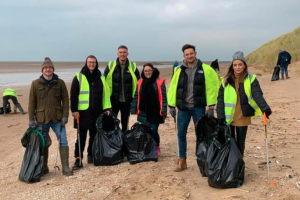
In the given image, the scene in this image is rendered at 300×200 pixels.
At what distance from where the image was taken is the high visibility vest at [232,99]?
3.93 metres

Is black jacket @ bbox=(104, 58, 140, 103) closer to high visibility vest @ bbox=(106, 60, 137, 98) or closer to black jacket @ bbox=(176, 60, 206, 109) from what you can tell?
high visibility vest @ bbox=(106, 60, 137, 98)

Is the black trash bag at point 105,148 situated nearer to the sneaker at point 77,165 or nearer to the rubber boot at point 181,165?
the sneaker at point 77,165

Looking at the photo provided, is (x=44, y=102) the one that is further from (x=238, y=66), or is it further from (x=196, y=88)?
(x=238, y=66)

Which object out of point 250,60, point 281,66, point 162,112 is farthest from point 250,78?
point 250,60

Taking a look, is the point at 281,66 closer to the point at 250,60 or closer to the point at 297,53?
the point at 297,53

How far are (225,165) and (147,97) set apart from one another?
1950 mm

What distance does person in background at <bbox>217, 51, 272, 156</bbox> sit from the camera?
12.9 feet

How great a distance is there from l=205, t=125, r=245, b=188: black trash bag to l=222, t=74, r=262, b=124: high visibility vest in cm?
25

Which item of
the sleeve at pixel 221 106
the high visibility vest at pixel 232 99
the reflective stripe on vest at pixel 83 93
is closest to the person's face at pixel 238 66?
the high visibility vest at pixel 232 99

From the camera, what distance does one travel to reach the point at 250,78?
3.98 metres

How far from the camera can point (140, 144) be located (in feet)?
17.1

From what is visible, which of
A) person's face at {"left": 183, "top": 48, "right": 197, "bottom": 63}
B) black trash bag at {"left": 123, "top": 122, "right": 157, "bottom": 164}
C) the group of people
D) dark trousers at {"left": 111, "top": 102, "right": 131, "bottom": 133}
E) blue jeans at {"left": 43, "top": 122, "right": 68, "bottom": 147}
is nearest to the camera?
the group of people

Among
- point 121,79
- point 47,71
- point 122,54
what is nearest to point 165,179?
point 121,79

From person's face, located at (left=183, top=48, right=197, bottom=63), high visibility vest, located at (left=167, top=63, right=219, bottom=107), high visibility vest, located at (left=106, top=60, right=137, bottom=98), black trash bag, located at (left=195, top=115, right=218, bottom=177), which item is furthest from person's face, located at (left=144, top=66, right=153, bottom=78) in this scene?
black trash bag, located at (left=195, top=115, right=218, bottom=177)
